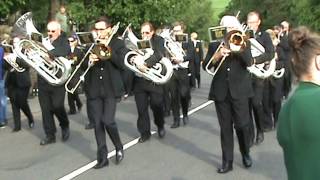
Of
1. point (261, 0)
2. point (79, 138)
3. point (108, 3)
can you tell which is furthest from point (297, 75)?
point (261, 0)

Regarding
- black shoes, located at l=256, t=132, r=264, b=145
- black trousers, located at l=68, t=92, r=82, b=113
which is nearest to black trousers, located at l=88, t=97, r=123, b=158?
black shoes, located at l=256, t=132, r=264, b=145

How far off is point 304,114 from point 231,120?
15.2ft

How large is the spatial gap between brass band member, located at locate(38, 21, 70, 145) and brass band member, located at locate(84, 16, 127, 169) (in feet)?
4.69

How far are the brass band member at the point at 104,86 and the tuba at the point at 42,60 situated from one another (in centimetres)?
133

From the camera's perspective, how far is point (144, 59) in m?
9.30

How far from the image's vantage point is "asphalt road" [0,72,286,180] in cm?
767

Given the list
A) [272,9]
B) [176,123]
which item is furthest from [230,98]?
[272,9]

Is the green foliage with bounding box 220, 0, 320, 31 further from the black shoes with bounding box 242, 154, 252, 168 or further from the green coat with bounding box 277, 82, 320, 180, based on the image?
the green coat with bounding box 277, 82, 320, 180

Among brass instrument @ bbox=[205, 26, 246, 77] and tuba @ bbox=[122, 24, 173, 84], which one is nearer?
brass instrument @ bbox=[205, 26, 246, 77]

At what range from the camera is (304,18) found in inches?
1324

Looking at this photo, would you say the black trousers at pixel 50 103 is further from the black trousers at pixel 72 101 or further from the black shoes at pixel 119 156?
the black trousers at pixel 72 101

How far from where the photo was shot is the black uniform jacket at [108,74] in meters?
8.13

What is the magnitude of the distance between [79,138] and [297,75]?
7587 mm

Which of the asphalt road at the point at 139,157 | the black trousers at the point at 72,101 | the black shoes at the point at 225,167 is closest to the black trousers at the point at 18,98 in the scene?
the asphalt road at the point at 139,157
